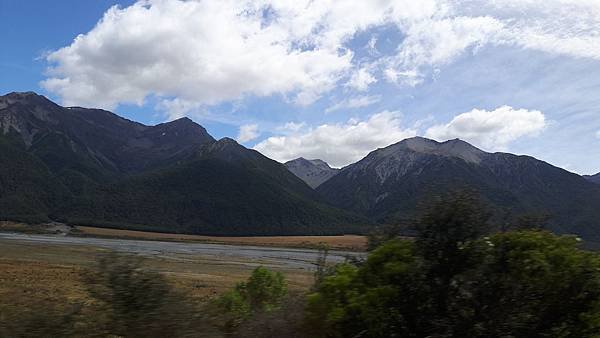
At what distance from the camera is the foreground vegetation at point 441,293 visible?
5926mm

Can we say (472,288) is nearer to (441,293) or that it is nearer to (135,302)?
(441,293)

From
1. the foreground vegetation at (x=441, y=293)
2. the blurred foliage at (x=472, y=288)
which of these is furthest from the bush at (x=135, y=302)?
the blurred foliage at (x=472, y=288)

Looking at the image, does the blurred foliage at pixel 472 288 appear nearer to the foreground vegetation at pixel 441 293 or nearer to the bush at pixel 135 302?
the foreground vegetation at pixel 441 293

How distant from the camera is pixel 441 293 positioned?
6.10m

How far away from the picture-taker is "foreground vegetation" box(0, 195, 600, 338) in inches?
233

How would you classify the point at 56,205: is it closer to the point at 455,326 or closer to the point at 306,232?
the point at 306,232

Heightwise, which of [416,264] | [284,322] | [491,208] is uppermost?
[491,208]

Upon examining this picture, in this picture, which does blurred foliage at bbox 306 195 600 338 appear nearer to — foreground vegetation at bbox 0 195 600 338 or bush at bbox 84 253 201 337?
foreground vegetation at bbox 0 195 600 338

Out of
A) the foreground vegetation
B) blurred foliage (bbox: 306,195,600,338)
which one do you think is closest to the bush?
the foreground vegetation

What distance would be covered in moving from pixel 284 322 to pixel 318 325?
50 centimetres

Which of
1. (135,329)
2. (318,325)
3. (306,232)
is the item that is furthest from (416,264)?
(306,232)

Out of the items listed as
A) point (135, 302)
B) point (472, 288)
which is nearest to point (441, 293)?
point (472, 288)

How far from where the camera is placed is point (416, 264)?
242 inches

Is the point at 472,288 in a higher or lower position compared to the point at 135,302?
higher
